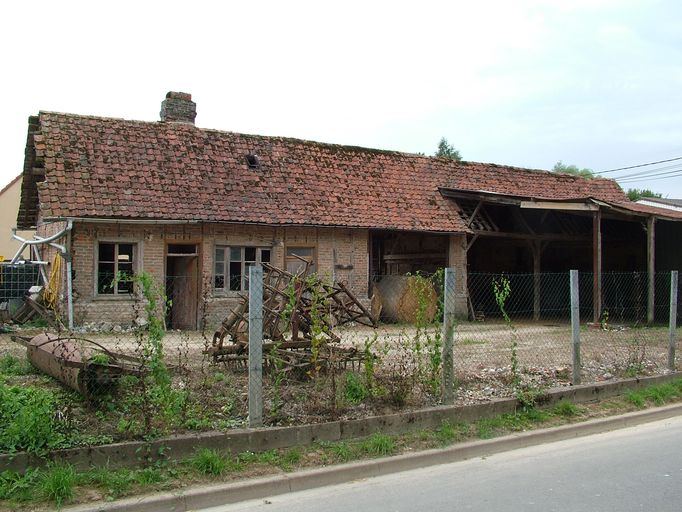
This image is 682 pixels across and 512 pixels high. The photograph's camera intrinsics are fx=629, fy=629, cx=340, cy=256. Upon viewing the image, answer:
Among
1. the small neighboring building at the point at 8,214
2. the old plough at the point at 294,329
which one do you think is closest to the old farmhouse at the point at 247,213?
the old plough at the point at 294,329

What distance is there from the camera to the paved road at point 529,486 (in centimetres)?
508

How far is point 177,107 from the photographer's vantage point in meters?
19.8

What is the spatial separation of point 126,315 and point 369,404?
10293 millimetres

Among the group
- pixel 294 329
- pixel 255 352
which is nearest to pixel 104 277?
pixel 294 329

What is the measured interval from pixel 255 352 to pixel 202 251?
10.7 meters

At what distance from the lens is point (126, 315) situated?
51.6 feet

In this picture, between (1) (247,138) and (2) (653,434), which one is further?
(1) (247,138)

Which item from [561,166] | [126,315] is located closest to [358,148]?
[126,315]

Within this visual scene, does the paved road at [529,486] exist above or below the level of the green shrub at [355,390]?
below

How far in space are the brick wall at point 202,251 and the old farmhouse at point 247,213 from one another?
3 centimetres

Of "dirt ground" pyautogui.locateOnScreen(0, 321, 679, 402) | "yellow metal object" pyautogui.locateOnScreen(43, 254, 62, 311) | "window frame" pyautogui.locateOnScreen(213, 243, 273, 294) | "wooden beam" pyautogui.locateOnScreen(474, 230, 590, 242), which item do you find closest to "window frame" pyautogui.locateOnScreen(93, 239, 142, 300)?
"yellow metal object" pyautogui.locateOnScreen(43, 254, 62, 311)

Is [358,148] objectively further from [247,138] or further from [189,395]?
[189,395]

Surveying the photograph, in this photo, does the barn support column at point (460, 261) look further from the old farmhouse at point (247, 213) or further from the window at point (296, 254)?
the window at point (296, 254)

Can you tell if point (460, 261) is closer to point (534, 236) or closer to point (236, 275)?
point (534, 236)
